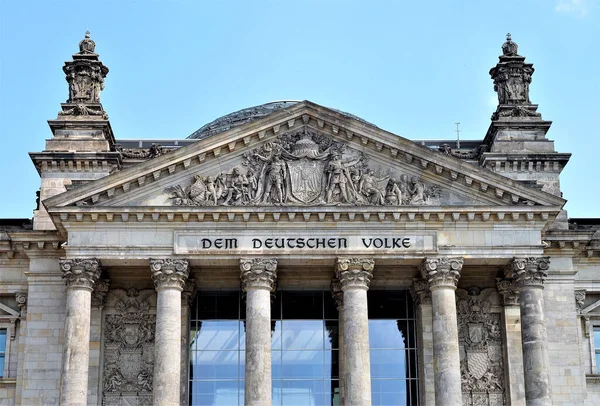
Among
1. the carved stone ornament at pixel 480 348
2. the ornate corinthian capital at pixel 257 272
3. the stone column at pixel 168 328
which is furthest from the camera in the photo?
the carved stone ornament at pixel 480 348

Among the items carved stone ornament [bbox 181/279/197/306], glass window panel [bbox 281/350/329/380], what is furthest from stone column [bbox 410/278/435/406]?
carved stone ornament [bbox 181/279/197/306]

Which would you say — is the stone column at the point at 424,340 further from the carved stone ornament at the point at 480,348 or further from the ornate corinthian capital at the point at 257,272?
the ornate corinthian capital at the point at 257,272

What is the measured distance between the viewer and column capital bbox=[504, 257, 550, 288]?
41.8 m

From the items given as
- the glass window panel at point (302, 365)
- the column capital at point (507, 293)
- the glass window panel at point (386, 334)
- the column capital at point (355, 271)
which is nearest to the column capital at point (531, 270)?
the column capital at point (507, 293)

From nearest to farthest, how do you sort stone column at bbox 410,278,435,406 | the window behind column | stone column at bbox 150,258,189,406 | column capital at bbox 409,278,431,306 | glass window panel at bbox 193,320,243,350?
1. stone column at bbox 150,258,189,406
2. stone column at bbox 410,278,435,406
3. column capital at bbox 409,278,431,306
4. the window behind column
5. glass window panel at bbox 193,320,243,350

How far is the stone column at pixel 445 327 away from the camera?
4053 cm

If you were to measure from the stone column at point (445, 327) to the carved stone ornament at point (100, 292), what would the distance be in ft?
39.0

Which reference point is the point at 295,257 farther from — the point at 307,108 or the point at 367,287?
the point at 307,108

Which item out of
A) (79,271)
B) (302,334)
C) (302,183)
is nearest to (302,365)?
(302,334)

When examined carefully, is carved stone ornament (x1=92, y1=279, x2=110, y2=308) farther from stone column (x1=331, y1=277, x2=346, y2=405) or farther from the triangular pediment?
stone column (x1=331, y1=277, x2=346, y2=405)

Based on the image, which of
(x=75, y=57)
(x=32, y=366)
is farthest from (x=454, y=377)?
(x=75, y=57)

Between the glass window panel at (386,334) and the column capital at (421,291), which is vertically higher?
the column capital at (421,291)

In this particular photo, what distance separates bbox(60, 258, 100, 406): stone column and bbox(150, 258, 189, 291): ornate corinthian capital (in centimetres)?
213

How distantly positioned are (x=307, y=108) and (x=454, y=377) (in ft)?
36.8
